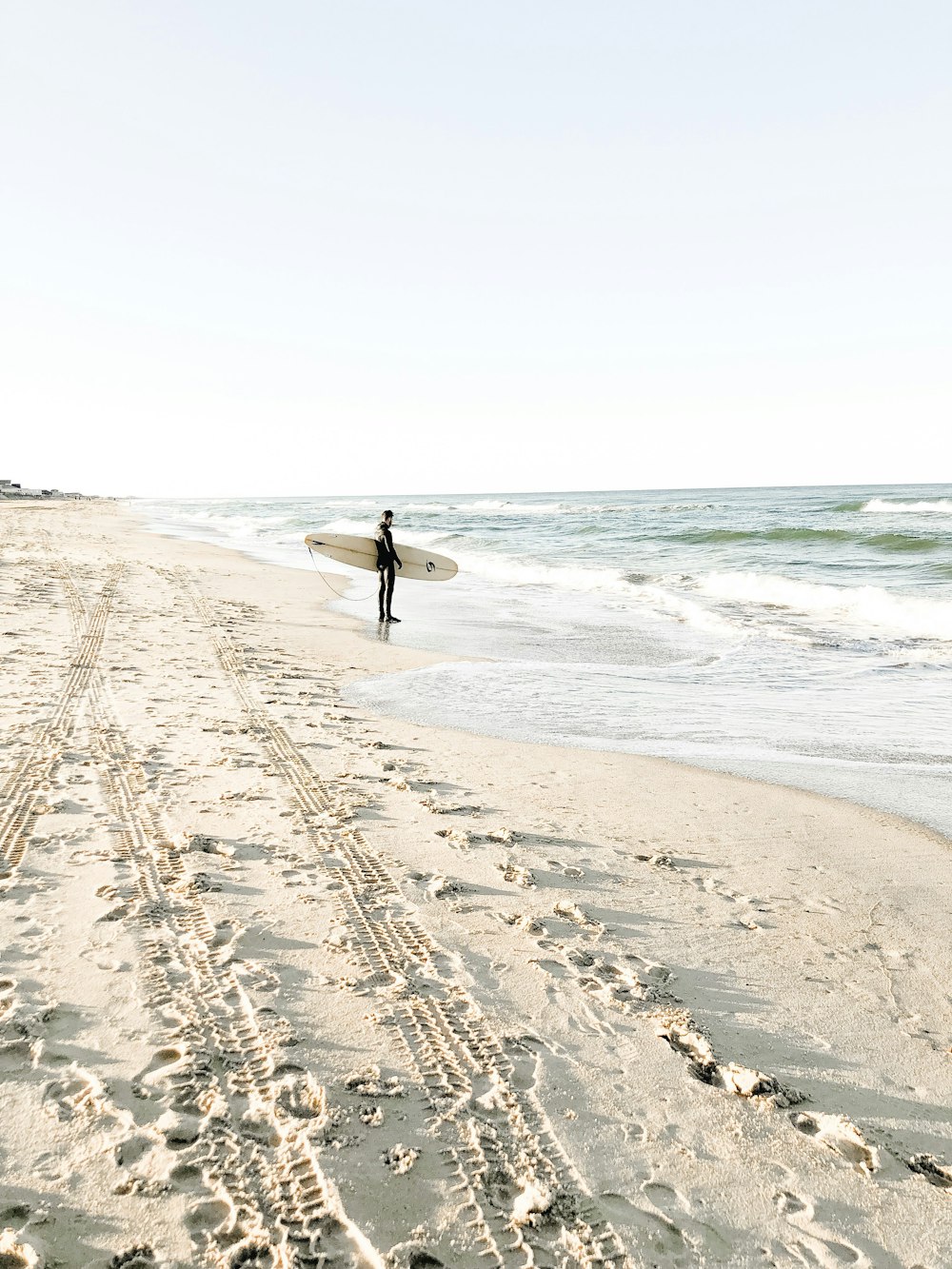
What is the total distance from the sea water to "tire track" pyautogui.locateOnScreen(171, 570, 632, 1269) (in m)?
3.32

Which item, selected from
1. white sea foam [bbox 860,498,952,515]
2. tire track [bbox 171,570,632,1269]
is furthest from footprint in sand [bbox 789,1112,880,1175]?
white sea foam [bbox 860,498,952,515]

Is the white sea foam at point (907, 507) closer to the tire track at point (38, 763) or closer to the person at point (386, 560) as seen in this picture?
the person at point (386, 560)

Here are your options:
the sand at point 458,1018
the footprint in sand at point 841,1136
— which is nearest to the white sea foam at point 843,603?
the sand at point 458,1018

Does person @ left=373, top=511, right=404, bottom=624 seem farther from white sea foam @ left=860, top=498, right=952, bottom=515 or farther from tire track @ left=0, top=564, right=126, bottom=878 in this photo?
white sea foam @ left=860, top=498, right=952, bottom=515

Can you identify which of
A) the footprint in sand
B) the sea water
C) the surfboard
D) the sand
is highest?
the surfboard

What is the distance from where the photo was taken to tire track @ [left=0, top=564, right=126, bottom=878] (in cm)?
409

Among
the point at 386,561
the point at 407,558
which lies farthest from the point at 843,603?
the point at 386,561

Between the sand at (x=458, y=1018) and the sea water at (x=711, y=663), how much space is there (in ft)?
3.52

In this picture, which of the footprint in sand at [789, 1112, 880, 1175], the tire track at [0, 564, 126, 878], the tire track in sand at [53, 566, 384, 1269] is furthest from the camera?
the tire track at [0, 564, 126, 878]

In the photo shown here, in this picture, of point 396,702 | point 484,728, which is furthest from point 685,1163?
point 396,702

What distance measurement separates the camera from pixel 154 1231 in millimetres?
1975

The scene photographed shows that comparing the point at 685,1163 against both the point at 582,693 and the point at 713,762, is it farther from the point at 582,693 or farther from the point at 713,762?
the point at 582,693

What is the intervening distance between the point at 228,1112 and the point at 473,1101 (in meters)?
0.74

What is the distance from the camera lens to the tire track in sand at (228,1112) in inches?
78.1
